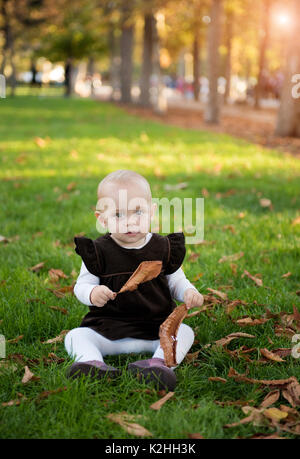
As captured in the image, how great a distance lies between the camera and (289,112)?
1393cm

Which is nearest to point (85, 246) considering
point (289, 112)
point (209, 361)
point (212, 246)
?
point (209, 361)

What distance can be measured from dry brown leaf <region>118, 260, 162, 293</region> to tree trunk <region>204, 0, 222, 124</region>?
15.5m

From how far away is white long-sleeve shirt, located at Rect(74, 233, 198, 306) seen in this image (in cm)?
292

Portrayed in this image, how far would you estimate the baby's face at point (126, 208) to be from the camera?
9.45ft

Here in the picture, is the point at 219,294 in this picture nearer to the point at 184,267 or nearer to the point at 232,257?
the point at 184,267

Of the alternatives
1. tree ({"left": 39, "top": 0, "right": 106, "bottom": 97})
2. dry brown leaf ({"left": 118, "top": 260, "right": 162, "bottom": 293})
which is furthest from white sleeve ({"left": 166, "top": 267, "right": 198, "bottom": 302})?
tree ({"left": 39, "top": 0, "right": 106, "bottom": 97})

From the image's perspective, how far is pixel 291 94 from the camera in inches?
530

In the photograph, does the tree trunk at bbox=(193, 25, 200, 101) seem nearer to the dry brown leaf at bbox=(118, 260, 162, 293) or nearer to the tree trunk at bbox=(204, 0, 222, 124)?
the tree trunk at bbox=(204, 0, 222, 124)

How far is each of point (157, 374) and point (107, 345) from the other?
17.6 inches

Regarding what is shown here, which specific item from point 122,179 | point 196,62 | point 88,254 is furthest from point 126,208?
point 196,62

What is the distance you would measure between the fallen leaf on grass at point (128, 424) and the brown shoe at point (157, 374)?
285 millimetres

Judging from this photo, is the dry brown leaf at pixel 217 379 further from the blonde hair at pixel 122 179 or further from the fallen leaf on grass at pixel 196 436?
the blonde hair at pixel 122 179

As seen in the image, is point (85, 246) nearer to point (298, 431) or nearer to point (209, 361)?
point (209, 361)

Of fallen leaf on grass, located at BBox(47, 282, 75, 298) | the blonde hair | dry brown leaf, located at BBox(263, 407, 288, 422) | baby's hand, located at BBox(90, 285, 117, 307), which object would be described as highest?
the blonde hair
